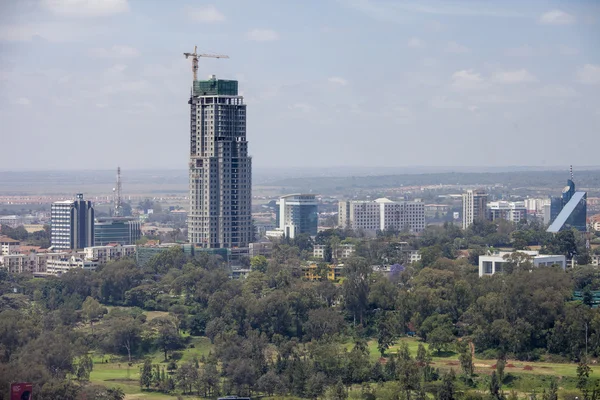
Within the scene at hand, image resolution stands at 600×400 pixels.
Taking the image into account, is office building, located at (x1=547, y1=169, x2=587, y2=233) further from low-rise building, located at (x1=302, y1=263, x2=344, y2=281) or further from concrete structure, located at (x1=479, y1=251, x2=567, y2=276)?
low-rise building, located at (x1=302, y1=263, x2=344, y2=281)

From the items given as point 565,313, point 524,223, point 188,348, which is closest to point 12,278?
point 188,348

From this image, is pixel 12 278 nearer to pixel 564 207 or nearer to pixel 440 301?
pixel 440 301

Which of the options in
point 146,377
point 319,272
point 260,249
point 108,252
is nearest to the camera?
point 146,377

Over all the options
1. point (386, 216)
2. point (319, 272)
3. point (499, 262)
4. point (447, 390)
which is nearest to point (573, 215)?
point (386, 216)

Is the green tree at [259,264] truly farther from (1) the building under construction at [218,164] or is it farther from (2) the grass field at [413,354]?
(2) the grass field at [413,354]

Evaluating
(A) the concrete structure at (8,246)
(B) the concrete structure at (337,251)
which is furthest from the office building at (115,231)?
(B) the concrete structure at (337,251)

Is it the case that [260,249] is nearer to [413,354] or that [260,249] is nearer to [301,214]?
[301,214]
